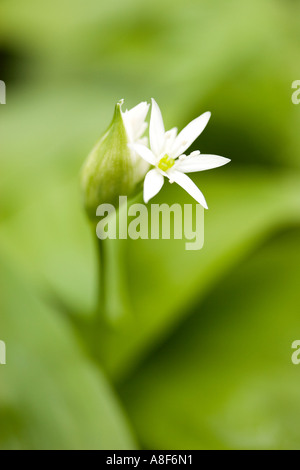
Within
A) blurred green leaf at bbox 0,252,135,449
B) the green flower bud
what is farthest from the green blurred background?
→ the green flower bud

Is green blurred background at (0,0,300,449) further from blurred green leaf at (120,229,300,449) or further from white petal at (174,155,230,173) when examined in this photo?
white petal at (174,155,230,173)

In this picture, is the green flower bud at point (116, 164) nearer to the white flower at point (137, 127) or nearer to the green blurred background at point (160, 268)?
the white flower at point (137, 127)

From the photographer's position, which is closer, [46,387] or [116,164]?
[116,164]

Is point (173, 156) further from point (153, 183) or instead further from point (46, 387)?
point (46, 387)

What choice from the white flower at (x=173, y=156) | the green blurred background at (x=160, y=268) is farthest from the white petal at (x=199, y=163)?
the green blurred background at (x=160, y=268)

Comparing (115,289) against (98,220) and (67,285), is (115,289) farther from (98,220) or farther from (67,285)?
(98,220)

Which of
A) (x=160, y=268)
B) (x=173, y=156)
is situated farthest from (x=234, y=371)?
(x=173, y=156)
